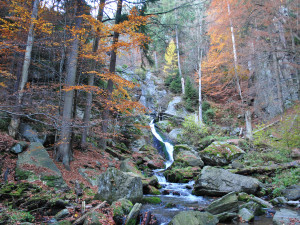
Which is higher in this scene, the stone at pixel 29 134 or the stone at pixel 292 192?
the stone at pixel 29 134

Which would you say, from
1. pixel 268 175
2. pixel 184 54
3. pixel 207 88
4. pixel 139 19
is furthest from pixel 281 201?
pixel 184 54

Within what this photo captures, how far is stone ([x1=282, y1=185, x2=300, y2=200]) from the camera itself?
652 centimetres

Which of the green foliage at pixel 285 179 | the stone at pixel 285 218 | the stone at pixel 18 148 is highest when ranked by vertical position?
the stone at pixel 18 148

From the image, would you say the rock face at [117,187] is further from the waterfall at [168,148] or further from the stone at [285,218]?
the waterfall at [168,148]

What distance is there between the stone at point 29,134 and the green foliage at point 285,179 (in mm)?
9910

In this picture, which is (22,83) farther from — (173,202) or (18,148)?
(173,202)

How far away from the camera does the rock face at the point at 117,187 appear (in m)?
5.80

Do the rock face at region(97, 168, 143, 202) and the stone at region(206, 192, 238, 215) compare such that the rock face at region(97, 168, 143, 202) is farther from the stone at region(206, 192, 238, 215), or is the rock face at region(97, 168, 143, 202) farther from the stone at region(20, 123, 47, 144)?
the stone at region(20, 123, 47, 144)

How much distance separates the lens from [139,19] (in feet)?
27.0

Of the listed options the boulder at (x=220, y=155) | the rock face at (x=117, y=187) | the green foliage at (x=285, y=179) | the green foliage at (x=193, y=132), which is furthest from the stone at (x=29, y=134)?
the green foliage at (x=193, y=132)

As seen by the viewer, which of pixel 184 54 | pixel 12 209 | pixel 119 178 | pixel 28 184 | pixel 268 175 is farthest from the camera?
pixel 184 54

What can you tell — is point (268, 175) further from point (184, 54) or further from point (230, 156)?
point (184, 54)

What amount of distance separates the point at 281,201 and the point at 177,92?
22770 mm

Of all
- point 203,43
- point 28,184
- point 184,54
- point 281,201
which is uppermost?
point 184,54
